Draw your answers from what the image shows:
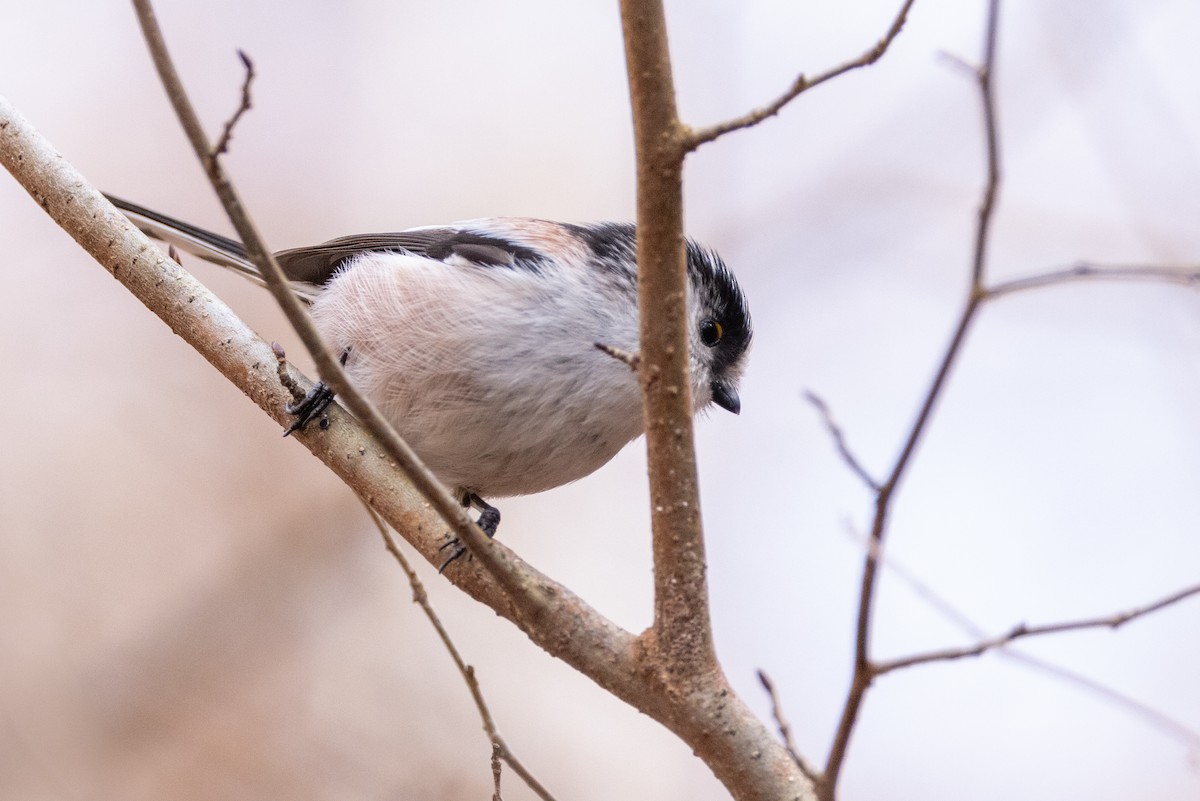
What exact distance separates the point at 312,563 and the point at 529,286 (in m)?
1.90

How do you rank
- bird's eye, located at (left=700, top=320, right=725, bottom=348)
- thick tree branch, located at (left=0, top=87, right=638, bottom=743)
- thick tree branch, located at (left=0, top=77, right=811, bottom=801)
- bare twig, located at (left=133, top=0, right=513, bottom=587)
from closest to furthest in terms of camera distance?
bare twig, located at (left=133, top=0, right=513, bottom=587) → thick tree branch, located at (left=0, top=77, right=811, bottom=801) → thick tree branch, located at (left=0, top=87, right=638, bottom=743) → bird's eye, located at (left=700, top=320, right=725, bottom=348)

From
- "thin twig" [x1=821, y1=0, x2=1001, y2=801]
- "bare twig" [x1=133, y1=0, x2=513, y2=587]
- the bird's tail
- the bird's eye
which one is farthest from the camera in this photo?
the bird's eye

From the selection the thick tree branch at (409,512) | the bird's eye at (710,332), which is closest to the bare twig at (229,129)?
the thick tree branch at (409,512)

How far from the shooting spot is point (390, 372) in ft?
8.72

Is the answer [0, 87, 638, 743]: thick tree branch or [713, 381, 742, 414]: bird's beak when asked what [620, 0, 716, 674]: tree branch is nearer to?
[0, 87, 638, 743]: thick tree branch

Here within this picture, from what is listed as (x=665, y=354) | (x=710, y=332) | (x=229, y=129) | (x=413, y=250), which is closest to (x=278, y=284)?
(x=229, y=129)

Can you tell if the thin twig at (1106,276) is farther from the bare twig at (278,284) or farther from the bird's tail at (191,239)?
the bird's tail at (191,239)

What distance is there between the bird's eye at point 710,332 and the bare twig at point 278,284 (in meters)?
1.39

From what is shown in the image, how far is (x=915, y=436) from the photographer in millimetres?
1198

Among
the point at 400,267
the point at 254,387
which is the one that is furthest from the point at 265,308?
the point at 254,387

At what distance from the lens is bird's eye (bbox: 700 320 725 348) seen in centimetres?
290

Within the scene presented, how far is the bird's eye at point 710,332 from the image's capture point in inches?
114

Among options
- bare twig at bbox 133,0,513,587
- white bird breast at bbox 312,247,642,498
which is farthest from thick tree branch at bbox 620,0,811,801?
white bird breast at bbox 312,247,642,498

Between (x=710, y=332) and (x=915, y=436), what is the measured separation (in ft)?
5.70
